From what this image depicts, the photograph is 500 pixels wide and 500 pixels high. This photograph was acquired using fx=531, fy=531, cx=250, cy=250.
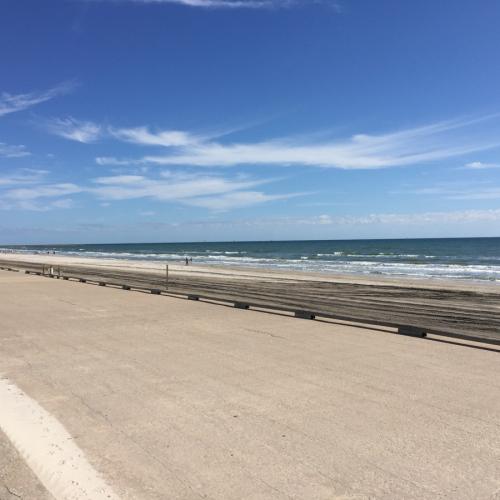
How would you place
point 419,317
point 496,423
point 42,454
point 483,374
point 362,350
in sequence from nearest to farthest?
point 42,454 → point 496,423 → point 483,374 → point 362,350 → point 419,317

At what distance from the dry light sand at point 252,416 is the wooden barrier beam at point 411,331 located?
0.24 metres

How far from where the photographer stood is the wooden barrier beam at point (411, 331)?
8742mm

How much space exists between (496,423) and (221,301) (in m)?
10.1

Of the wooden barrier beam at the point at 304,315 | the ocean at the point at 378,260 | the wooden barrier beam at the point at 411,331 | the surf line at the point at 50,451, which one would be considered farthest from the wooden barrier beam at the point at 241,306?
the ocean at the point at 378,260

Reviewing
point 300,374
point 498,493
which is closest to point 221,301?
point 300,374

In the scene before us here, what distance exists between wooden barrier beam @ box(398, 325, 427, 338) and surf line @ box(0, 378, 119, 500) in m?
6.04

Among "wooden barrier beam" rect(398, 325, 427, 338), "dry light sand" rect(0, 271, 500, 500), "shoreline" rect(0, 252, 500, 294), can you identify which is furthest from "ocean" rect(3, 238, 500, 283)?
"dry light sand" rect(0, 271, 500, 500)

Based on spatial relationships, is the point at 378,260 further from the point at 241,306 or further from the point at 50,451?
the point at 50,451

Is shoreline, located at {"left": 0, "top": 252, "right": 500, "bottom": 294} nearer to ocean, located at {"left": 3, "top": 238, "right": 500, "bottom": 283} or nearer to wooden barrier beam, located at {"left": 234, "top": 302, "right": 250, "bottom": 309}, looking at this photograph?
ocean, located at {"left": 3, "top": 238, "right": 500, "bottom": 283}

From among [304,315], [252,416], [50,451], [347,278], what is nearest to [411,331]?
[304,315]

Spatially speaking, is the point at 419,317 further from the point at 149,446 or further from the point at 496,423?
the point at 149,446

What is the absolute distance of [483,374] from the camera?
244 inches

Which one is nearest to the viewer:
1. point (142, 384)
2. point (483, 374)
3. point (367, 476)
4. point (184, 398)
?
point (367, 476)

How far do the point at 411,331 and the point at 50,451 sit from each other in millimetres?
6488
